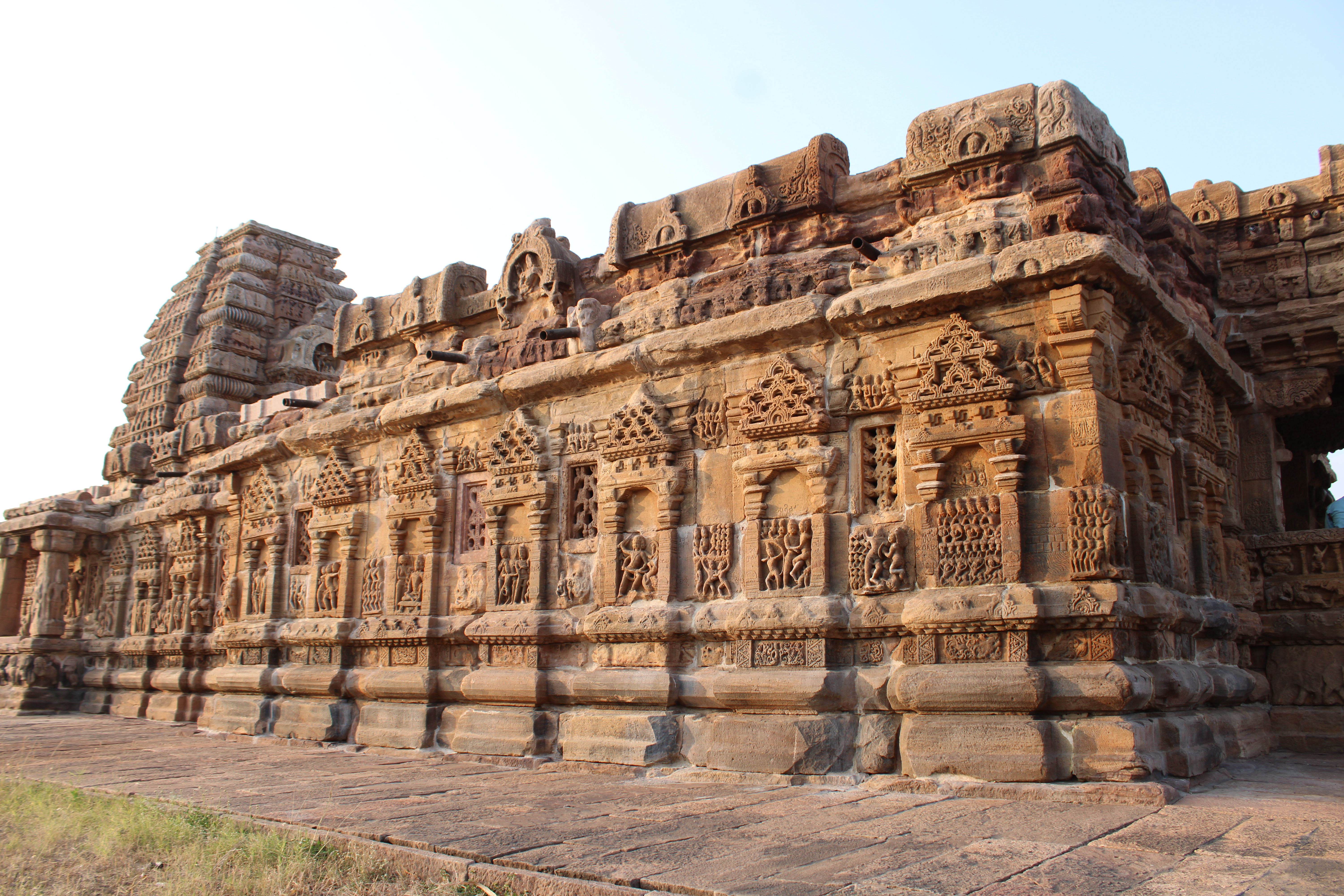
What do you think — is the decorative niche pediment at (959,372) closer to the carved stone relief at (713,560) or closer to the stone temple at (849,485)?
the stone temple at (849,485)

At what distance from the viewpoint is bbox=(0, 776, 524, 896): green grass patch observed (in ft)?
13.0

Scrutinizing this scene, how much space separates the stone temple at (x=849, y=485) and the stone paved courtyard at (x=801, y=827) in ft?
1.62

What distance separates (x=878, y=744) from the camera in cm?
617

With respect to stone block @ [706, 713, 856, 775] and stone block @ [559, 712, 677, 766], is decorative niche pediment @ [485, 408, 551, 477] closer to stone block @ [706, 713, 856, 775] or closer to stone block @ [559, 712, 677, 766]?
stone block @ [559, 712, 677, 766]

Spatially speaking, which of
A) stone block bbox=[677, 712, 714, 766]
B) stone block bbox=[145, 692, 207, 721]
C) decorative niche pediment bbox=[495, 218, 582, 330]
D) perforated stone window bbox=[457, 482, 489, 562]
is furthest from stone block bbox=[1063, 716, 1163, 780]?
stone block bbox=[145, 692, 207, 721]

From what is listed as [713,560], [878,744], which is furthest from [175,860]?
[713,560]

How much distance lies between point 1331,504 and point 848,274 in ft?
21.0

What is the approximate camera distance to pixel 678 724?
7.12m

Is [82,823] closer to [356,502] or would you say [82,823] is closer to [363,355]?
[356,502]

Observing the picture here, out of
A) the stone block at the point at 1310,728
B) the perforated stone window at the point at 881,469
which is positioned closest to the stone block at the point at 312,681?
the perforated stone window at the point at 881,469

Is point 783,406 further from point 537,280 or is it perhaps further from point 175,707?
point 175,707

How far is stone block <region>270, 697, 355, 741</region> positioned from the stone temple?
40 mm

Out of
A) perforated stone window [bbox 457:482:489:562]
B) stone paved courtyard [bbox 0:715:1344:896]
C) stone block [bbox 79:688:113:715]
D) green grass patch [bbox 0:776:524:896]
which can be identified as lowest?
green grass patch [bbox 0:776:524:896]

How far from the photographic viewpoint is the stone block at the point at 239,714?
10.5 metres
